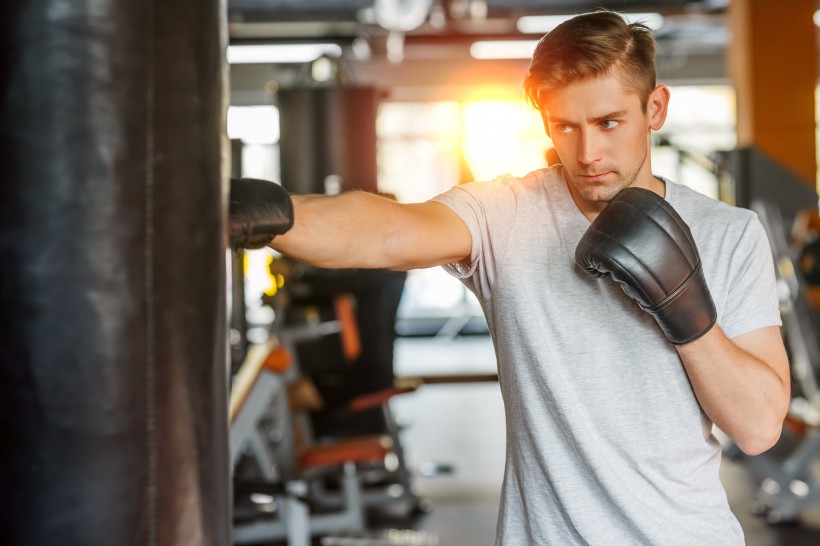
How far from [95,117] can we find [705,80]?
42.8ft

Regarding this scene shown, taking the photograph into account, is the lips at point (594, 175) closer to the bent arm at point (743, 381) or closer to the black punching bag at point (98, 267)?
the bent arm at point (743, 381)

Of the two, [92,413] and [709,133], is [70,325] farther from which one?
[709,133]

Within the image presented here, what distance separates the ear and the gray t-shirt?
0.42 feet

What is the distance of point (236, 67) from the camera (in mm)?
12234

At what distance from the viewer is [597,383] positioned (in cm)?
136

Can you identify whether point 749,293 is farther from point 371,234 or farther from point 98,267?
point 98,267

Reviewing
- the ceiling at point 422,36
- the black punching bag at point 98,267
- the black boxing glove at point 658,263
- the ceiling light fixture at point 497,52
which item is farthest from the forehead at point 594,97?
the ceiling light fixture at point 497,52

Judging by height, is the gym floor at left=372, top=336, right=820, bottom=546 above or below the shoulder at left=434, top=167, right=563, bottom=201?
below

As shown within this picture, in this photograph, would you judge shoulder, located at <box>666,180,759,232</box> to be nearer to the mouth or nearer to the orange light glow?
the mouth

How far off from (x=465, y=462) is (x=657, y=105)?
15.7 feet

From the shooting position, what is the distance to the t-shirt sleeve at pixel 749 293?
54.5 inches

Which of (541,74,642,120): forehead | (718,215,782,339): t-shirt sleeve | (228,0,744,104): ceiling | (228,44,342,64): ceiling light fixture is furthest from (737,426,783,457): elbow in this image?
(228,44,342,64): ceiling light fixture

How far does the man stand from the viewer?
4.32 ft

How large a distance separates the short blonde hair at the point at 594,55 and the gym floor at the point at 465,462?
3165 millimetres
